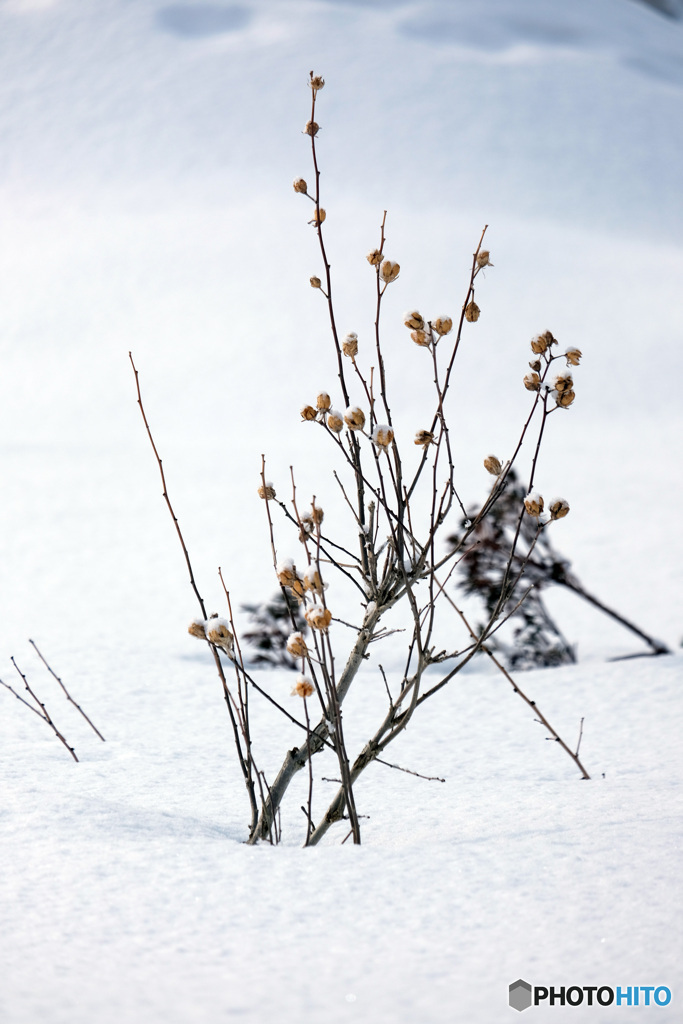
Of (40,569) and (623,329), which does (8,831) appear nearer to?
(40,569)

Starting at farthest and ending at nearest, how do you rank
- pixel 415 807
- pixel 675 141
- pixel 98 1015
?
pixel 675 141, pixel 415 807, pixel 98 1015

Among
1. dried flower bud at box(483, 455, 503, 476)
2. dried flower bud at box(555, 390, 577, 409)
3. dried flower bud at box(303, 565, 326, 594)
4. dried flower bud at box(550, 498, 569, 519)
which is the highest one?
dried flower bud at box(555, 390, 577, 409)

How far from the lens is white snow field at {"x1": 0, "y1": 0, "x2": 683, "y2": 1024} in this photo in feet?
3.34

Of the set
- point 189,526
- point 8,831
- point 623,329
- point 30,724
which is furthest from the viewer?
point 623,329

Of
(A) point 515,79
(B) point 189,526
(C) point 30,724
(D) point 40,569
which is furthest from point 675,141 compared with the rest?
(C) point 30,724

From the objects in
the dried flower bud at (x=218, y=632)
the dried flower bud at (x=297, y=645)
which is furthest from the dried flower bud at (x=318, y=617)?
the dried flower bud at (x=218, y=632)

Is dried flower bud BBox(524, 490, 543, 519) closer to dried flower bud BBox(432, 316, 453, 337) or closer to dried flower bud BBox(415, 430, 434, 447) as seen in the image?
dried flower bud BBox(415, 430, 434, 447)

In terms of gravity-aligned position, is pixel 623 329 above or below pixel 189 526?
above

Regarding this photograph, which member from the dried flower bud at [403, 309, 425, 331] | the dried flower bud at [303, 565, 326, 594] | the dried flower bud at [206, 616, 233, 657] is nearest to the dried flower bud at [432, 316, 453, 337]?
the dried flower bud at [403, 309, 425, 331]

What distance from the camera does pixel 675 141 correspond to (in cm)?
1352

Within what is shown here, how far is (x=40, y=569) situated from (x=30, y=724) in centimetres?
215
